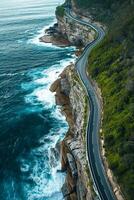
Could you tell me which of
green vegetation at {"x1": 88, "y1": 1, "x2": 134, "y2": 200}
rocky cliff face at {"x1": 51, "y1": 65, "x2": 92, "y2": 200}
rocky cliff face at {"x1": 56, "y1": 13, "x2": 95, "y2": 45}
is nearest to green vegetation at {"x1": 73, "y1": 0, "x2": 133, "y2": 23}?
rocky cliff face at {"x1": 56, "y1": 13, "x2": 95, "y2": 45}

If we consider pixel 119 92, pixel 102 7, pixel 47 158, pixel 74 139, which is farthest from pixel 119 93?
pixel 102 7

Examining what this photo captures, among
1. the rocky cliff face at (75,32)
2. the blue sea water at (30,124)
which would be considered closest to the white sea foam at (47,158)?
the blue sea water at (30,124)

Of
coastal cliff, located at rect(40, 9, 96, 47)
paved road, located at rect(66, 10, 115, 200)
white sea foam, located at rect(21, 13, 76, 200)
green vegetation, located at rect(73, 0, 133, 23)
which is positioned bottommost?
white sea foam, located at rect(21, 13, 76, 200)

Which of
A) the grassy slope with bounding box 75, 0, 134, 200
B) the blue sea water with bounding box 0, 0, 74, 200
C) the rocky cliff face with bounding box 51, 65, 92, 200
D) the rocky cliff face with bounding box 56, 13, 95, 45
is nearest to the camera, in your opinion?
the grassy slope with bounding box 75, 0, 134, 200

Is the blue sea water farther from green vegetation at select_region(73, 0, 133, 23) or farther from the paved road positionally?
green vegetation at select_region(73, 0, 133, 23)

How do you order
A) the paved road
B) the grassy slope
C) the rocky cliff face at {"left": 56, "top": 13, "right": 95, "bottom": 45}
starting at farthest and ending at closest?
1. the rocky cliff face at {"left": 56, "top": 13, "right": 95, "bottom": 45}
2. the grassy slope
3. the paved road

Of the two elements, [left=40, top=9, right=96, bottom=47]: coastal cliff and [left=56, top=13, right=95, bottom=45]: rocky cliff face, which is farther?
[left=40, top=9, right=96, bottom=47]: coastal cliff

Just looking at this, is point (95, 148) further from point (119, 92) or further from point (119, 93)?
point (119, 92)
